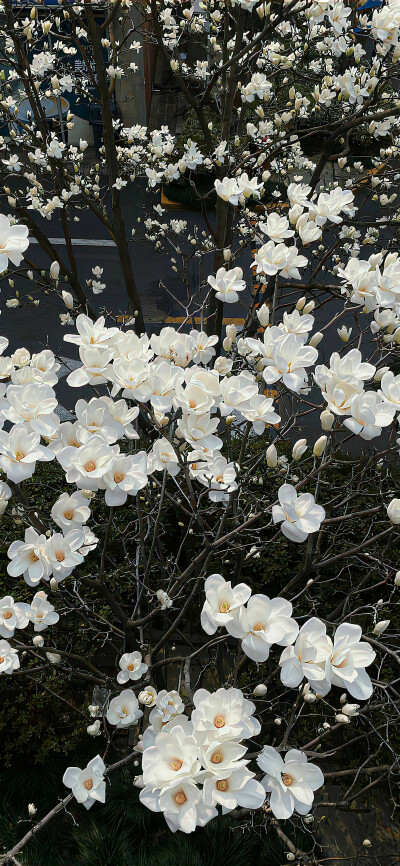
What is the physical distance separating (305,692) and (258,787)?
44 cm

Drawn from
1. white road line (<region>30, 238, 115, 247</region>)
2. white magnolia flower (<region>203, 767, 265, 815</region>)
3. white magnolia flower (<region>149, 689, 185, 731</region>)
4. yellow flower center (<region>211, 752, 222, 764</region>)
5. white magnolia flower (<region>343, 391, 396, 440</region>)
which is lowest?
white road line (<region>30, 238, 115, 247</region>)

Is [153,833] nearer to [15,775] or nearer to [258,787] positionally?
[15,775]

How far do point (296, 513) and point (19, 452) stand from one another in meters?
0.79

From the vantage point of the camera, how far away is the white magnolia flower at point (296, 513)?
1.71m

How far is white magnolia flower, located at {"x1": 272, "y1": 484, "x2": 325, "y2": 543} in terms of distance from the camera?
1.71m

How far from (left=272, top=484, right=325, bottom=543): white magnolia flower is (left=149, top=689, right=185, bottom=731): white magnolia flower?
72cm

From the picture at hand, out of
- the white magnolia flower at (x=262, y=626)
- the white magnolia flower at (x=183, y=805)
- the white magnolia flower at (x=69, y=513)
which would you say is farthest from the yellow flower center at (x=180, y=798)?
the white magnolia flower at (x=69, y=513)

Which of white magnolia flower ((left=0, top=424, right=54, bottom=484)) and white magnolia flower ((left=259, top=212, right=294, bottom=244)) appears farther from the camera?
white magnolia flower ((left=259, top=212, right=294, bottom=244))

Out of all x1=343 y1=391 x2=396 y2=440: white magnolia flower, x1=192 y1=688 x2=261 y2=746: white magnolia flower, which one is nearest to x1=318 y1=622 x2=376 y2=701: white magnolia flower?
x1=192 y1=688 x2=261 y2=746: white magnolia flower

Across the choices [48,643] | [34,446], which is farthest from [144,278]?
[34,446]

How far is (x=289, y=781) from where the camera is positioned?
160 cm

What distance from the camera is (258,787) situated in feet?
4.77

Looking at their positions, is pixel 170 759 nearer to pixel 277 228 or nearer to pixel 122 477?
pixel 122 477

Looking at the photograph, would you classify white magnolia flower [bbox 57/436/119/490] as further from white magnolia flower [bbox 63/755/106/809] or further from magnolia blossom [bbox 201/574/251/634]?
white magnolia flower [bbox 63/755/106/809]
